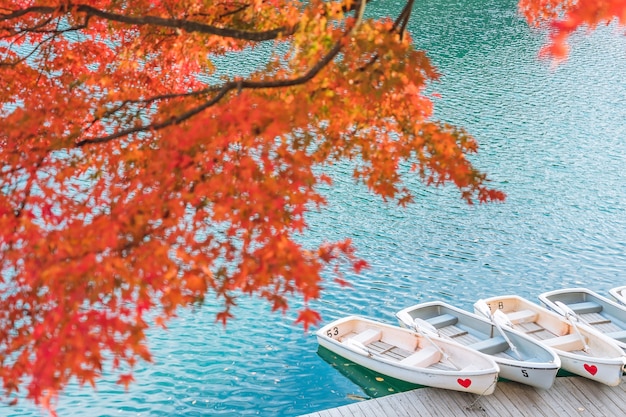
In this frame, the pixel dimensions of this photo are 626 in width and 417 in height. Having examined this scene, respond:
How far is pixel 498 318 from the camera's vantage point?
12.1 meters

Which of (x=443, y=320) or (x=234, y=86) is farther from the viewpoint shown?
(x=443, y=320)

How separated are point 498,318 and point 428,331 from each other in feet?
4.39

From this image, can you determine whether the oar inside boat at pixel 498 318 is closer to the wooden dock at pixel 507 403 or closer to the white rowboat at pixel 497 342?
the white rowboat at pixel 497 342

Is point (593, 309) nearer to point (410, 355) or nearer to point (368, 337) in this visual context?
point (410, 355)

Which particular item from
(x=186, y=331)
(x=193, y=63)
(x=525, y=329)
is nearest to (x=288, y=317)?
(x=186, y=331)

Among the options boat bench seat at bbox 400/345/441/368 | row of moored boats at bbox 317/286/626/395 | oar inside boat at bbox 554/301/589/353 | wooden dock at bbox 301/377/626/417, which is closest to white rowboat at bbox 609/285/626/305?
row of moored boats at bbox 317/286/626/395

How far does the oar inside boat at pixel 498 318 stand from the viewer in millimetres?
11320

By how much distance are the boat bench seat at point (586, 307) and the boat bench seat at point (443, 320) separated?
7.37ft

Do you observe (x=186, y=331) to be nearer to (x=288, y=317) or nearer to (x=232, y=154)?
(x=288, y=317)

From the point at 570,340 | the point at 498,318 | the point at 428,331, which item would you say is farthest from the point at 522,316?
the point at 428,331

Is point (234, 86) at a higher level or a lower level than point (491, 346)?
higher

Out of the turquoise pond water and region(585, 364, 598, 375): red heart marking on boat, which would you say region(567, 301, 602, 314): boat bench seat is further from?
region(585, 364, 598, 375): red heart marking on boat

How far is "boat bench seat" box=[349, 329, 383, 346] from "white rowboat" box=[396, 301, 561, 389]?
51cm

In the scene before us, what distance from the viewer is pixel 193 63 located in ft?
27.8
